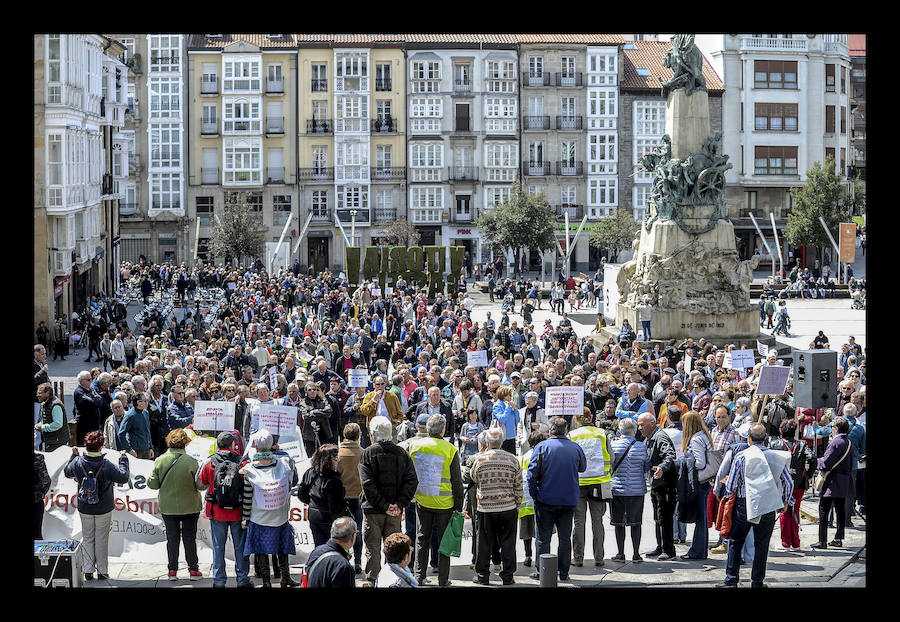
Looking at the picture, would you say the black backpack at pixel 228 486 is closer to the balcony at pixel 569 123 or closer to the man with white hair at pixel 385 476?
the man with white hair at pixel 385 476

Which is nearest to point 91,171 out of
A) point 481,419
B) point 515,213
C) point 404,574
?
point 515,213

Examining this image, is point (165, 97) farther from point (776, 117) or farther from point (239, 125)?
point (776, 117)

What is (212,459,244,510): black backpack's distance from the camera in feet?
40.8

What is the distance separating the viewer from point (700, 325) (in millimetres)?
35250

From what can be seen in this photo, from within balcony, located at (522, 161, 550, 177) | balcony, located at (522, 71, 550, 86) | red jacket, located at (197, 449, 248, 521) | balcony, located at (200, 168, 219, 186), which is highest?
balcony, located at (522, 71, 550, 86)

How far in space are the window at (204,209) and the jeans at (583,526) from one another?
65.1 metres

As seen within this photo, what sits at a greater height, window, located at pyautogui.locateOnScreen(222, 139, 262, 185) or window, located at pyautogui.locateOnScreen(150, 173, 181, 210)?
window, located at pyautogui.locateOnScreen(222, 139, 262, 185)

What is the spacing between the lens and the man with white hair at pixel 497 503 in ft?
41.9

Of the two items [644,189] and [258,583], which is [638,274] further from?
[644,189]

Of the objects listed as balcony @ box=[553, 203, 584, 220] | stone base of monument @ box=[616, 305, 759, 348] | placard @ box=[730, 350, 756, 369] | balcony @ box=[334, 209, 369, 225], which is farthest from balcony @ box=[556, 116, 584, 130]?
placard @ box=[730, 350, 756, 369]

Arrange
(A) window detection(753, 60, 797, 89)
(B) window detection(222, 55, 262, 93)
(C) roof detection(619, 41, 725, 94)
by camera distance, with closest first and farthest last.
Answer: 1. (B) window detection(222, 55, 262, 93)
2. (A) window detection(753, 60, 797, 89)
3. (C) roof detection(619, 41, 725, 94)

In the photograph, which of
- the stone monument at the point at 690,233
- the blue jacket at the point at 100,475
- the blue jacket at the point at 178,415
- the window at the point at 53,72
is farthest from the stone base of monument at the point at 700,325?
the blue jacket at the point at 100,475

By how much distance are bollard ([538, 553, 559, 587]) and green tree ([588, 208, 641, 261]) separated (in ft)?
199

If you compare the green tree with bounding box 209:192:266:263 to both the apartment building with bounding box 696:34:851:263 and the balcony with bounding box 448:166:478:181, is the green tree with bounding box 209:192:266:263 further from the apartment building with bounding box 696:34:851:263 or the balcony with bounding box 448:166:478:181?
the apartment building with bounding box 696:34:851:263
